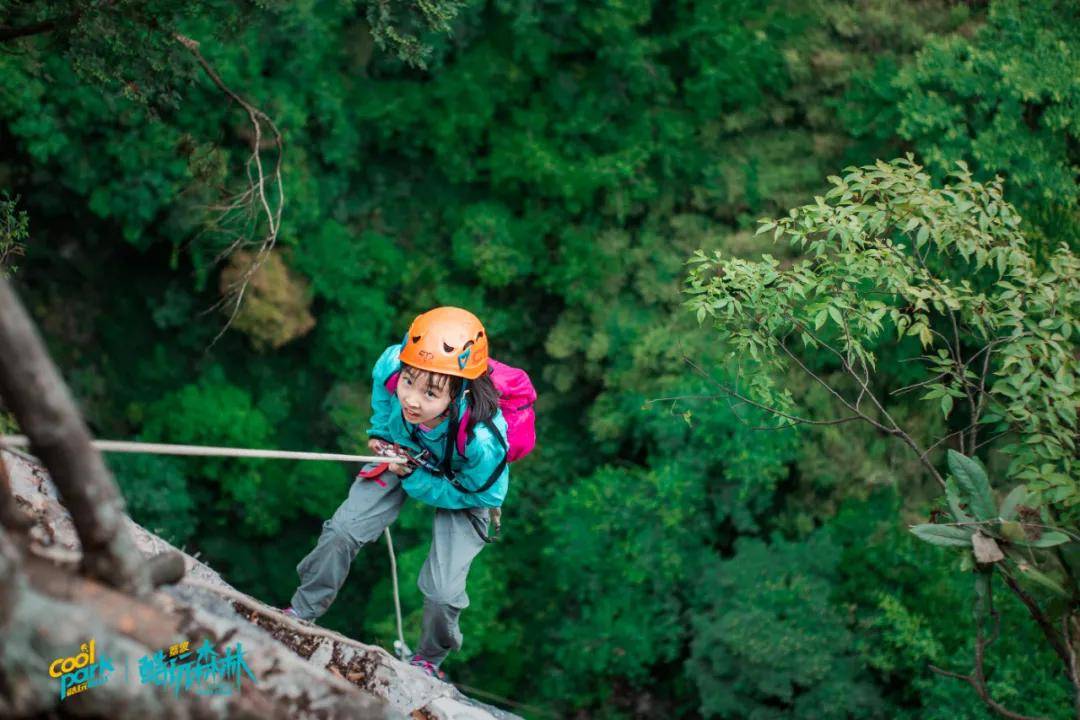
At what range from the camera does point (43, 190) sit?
9.80 m

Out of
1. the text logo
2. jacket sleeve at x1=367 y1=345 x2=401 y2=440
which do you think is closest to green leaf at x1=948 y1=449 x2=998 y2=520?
jacket sleeve at x1=367 y1=345 x2=401 y2=440

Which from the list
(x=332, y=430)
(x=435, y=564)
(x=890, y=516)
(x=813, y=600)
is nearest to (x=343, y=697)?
(x=435, y=564)

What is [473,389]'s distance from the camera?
425 cm

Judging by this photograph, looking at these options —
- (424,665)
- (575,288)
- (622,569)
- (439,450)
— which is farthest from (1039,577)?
(575,288)

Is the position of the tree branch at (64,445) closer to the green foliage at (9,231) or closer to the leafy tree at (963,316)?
the leafy tree at (963,316)

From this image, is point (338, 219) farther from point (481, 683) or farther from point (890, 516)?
point (890, 516)

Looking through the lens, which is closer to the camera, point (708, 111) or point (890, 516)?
point (890, 516)

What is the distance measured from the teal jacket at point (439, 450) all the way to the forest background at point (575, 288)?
4434 millimetres

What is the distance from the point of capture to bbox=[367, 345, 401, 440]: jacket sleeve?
173 inches

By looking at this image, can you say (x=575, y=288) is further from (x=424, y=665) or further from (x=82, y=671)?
(x=82, y=671)

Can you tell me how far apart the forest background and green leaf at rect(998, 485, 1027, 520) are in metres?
4.02

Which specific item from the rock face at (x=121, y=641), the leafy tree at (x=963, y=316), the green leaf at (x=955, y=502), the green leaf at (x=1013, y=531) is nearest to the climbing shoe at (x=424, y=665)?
the rock face at (x=121, y=641)

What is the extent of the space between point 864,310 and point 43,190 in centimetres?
827

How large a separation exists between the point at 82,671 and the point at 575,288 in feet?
28.2
